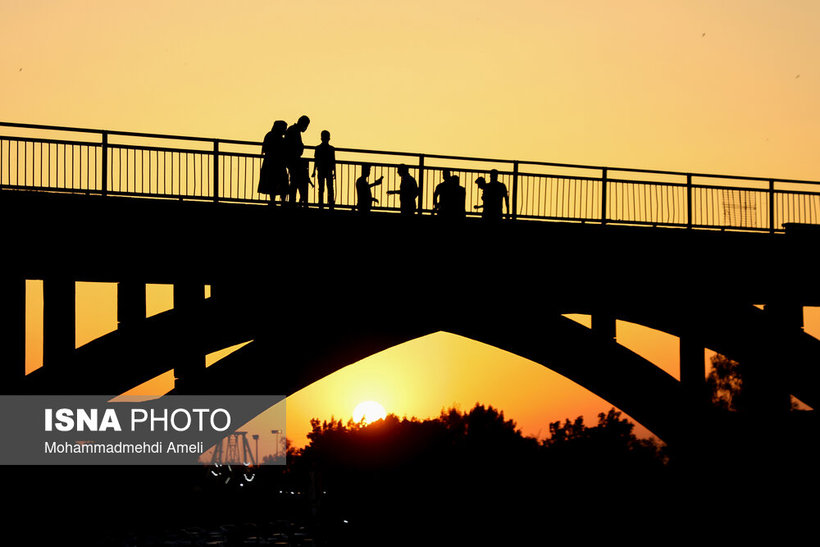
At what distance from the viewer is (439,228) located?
21.3m

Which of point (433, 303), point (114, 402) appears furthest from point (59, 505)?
point (433, 303)

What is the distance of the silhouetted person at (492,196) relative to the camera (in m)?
21.5

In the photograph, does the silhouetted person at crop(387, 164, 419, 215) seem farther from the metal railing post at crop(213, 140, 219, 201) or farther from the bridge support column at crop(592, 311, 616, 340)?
the bridge support column at crop(592, 311, 616, 340)

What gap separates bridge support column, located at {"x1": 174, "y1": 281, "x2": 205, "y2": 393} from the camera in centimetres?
2133

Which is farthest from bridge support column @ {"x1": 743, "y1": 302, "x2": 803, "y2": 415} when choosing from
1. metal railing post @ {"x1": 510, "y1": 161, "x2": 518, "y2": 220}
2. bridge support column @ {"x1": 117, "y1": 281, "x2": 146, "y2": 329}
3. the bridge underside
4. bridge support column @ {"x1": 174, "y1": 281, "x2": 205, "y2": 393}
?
bridge support column @ {"x1": 117, "y1": 281, "x2": 146, "y2": 329}

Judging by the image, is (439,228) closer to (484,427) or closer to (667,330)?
(667,330)

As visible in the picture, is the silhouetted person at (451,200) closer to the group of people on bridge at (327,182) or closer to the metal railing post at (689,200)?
the group of people on bridge at (327,182)

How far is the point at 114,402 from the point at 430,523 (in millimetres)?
13804

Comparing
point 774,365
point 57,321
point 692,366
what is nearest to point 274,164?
point 57,321

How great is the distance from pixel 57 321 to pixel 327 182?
5331mm

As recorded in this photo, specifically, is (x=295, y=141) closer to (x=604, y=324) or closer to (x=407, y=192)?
(x=407, y=192)

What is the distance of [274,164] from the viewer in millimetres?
19344

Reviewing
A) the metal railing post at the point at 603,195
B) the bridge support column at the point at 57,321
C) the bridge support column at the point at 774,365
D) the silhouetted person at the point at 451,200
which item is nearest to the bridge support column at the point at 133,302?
the bridge support column at the point at 57,321

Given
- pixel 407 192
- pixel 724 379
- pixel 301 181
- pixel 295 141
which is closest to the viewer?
pixel 295 141
